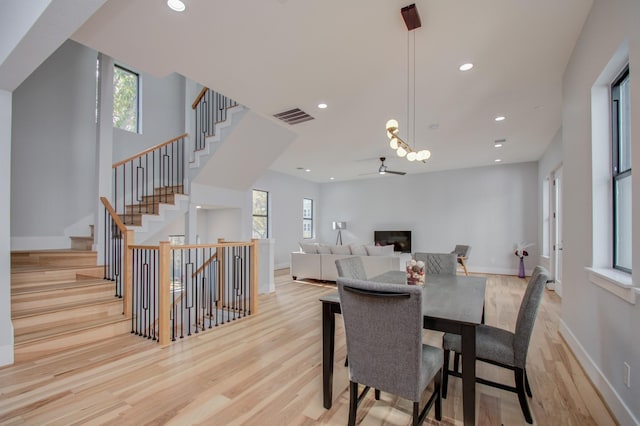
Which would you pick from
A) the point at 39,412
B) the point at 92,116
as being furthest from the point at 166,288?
the point at 92,116

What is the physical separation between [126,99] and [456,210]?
28.0 feet

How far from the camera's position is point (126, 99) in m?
5.97

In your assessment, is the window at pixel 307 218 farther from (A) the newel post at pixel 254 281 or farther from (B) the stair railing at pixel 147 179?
(A) the newel post at pixel 254 281

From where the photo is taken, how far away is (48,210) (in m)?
4.86

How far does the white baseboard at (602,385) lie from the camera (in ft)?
5.91

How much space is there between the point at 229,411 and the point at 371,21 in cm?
318

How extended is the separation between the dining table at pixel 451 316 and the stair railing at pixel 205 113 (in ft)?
13.7

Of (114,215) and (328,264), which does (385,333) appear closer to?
(114,215)

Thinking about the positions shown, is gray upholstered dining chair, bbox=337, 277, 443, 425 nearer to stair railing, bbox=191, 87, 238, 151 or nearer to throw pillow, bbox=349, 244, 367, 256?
throw pillow, bbox=349, 244, 367, 256

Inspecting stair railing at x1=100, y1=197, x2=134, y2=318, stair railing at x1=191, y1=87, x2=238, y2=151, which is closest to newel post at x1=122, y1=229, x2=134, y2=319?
stair railing at x1=100, y1=197, x2=134, y2=318

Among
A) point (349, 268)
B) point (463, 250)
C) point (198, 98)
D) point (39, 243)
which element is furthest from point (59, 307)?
point (463, 250)

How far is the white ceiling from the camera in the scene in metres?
2.42

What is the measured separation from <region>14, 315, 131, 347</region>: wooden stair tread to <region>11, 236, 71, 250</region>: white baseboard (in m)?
2.37

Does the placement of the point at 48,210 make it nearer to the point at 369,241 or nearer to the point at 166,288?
the point at 166,288
